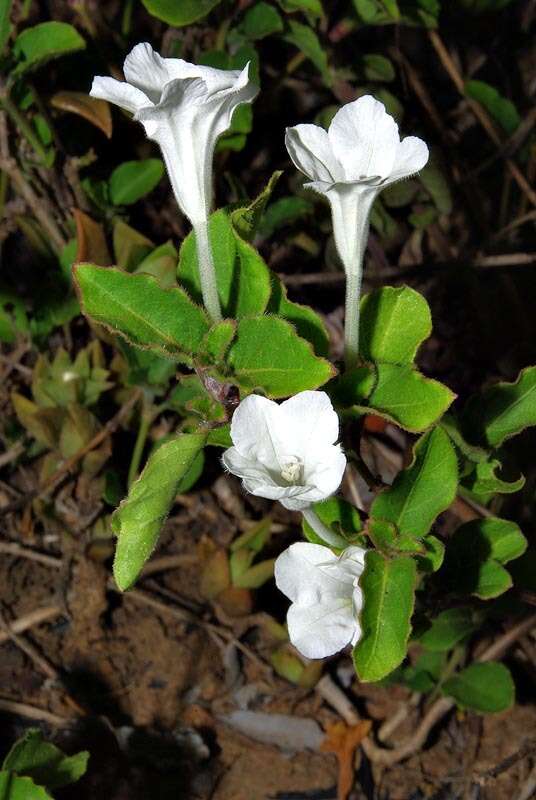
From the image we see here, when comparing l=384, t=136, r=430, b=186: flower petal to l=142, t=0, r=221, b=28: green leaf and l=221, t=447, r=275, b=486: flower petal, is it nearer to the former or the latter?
l=221, t=447, r=275, b=486: flower petal

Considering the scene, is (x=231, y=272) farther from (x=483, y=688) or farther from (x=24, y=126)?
(x=483, y=688)

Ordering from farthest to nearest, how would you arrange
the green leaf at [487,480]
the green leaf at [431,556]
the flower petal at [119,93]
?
the green leaf at [487,480]
the green leaf at [431,556]
the flower petal at [119,93]

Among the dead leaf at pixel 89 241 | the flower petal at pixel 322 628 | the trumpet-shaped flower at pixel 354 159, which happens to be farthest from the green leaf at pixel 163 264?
the flower petal at pixel 322 628

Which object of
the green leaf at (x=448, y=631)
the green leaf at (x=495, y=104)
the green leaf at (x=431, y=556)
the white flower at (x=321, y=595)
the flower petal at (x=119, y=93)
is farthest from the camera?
the green leaf at (x=495, y=104)

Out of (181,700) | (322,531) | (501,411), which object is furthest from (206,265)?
(181,700)

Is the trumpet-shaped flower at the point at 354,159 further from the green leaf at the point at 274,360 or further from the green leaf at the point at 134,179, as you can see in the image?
the green leaf at the point at 134,179

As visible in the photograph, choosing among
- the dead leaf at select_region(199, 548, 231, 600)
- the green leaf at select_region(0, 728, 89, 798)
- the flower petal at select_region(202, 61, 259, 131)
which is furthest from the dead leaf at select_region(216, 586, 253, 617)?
the flower petal at select_region(202, 61, 259, 131)
